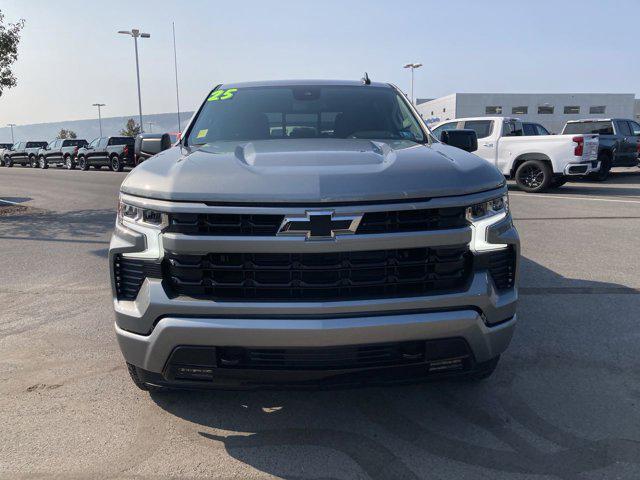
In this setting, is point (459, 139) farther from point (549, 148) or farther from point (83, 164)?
point (83, 164)

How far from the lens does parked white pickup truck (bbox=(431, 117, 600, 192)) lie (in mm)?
12772

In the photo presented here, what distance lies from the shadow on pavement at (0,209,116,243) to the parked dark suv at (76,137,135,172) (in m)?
15.2

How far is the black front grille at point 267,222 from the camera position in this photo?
230 cm

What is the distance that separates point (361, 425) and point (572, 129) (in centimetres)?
1890

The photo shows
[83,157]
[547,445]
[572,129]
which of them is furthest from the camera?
[83,157]

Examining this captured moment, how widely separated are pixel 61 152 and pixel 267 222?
33.4 metres

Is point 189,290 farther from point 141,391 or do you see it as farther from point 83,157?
point 83,157

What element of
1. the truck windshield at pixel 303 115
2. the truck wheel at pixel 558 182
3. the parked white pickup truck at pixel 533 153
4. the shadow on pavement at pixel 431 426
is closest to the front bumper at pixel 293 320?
the shadow on pavement at pixel 431 426

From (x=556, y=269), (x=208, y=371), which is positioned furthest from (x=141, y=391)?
(x=556, y=269)

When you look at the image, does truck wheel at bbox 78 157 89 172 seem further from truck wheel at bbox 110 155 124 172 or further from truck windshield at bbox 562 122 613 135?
truck windshield at bbox 562 122 613 135

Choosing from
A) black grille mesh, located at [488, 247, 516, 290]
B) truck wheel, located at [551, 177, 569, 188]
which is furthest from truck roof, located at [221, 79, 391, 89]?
truck wheel, located at [551, 177, 569, 188]

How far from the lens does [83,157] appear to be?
28562 millimetres

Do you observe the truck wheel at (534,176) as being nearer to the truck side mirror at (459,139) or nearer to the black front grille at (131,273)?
the truck side mirror at (459,139)

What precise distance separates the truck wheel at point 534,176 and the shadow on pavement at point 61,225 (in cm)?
990
